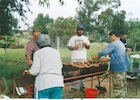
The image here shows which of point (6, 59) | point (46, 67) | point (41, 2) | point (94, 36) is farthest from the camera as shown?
point (6, 59)

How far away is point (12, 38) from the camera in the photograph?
5504mm

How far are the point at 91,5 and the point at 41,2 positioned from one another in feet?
Result: 3.01

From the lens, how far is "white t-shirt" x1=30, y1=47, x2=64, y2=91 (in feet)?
10.8

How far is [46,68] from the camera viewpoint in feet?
10.8

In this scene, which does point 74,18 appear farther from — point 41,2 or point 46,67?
point 46,67

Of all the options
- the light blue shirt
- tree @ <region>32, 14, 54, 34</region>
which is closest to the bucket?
the light blue shirt

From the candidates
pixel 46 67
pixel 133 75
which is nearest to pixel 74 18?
pixel 133 75

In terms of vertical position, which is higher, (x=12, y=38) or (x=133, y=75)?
(x=12, y=38)

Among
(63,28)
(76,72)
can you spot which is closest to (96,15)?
(63,28)

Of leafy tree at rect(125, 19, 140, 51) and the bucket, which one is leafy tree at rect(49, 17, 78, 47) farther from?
the bucket

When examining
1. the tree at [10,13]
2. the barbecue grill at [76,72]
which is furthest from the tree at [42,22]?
the barbecue grill at [76,72]

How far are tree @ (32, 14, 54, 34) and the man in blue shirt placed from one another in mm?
1132

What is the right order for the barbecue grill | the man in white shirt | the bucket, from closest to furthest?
the barbecue grill → the bucket → the man in white shirt

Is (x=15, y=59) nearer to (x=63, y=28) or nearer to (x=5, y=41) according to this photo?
(x=5, y=41)
